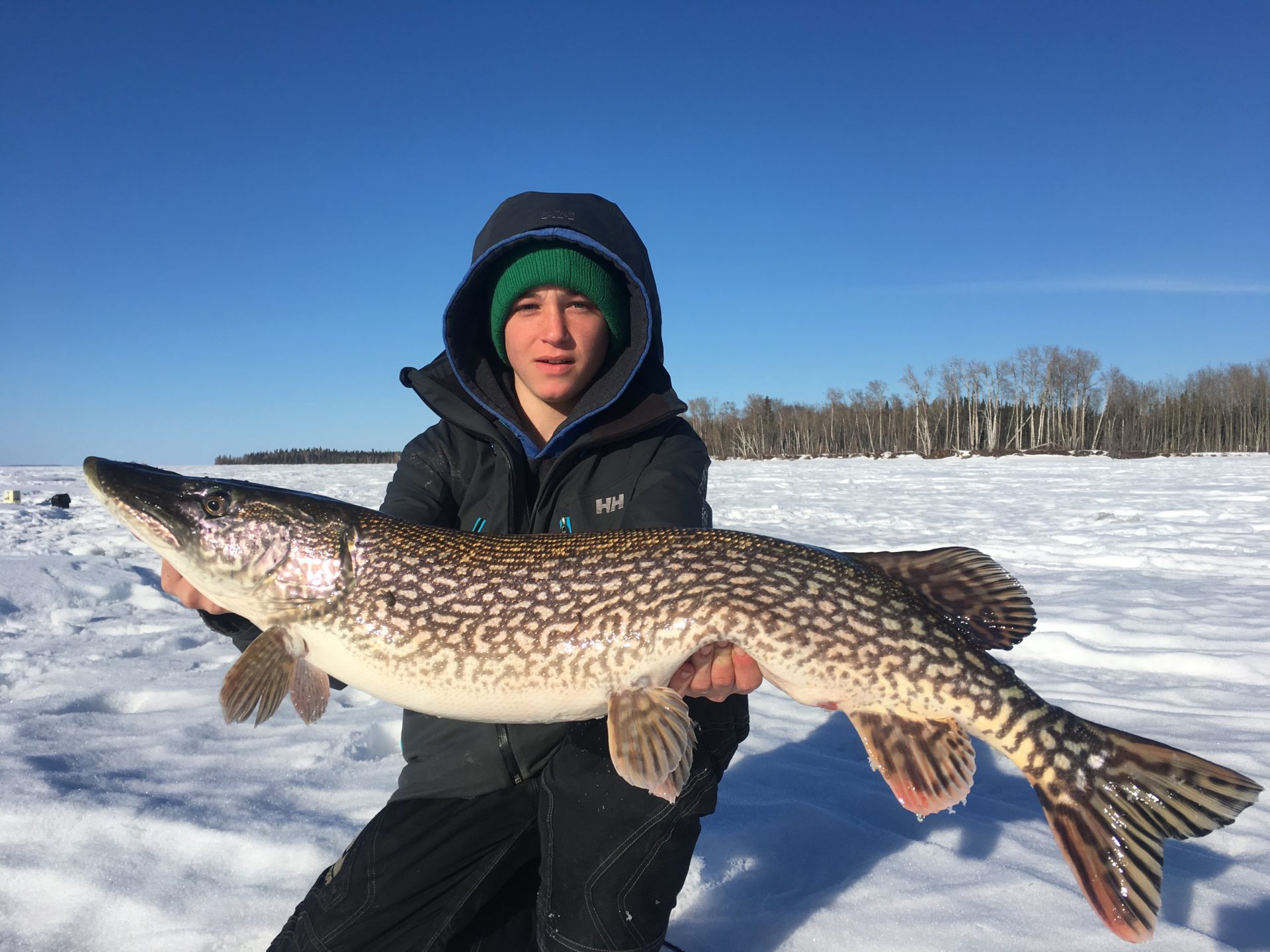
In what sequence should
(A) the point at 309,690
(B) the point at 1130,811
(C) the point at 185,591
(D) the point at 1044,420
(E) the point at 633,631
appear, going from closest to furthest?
(B) the point at 1130,811
(E) the point at 633,631
(A) the point at 309,690
(C) the point at 185,591
(D) the point at 1044,420

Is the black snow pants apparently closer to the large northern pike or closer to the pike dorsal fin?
the large northern pike

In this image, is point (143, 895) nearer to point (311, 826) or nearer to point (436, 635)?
point (311, 826)

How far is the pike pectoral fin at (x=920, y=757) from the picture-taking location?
2.00 metres

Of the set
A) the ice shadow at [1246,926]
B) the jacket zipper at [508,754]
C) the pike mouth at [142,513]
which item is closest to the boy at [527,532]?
the jacket zipper at [508,754]

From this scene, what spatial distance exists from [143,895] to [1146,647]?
17.2ft

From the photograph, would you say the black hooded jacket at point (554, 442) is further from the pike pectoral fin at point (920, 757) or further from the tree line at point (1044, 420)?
the tree line at point (1044, 420)

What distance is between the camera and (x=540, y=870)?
2271mm

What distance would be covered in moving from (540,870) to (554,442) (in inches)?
60.6

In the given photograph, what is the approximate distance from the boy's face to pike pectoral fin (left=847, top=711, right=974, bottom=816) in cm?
169

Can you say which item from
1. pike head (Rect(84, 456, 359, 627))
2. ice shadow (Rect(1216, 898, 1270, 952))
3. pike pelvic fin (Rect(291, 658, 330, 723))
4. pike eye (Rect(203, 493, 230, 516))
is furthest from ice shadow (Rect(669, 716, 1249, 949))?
pike eye (Rect(203, 493, 230, 516))

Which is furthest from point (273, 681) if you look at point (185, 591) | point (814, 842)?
point (814, 842)

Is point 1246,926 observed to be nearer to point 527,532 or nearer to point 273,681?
point 527,532

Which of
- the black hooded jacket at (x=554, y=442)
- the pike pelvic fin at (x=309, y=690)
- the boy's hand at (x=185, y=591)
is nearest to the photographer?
the pike pelvic fin at (x=309, y=690)

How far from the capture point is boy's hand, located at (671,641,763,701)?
2.17 metres
